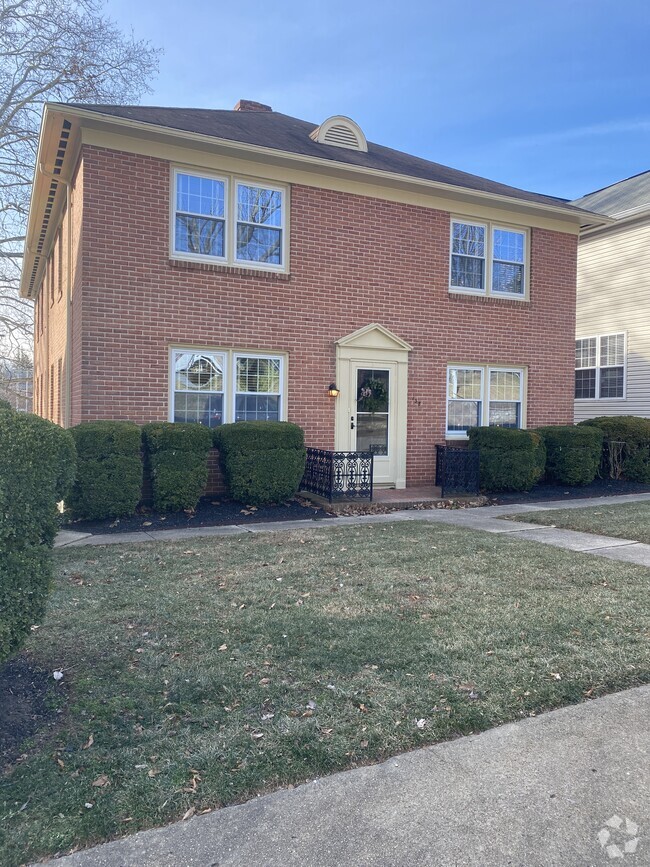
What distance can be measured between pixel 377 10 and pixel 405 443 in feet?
25.8

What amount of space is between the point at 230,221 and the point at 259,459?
4092mm

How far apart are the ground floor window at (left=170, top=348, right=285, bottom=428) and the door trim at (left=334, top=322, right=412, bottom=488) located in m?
1.15

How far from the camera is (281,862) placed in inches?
87.7

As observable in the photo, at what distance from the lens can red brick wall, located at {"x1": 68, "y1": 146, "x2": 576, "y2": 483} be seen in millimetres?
9578

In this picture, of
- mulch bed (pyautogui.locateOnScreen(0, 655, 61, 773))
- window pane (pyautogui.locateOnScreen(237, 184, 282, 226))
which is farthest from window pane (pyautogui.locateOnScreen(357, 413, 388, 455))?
mulch bed (pyautogui.locateOnScreen(0, 655, 61, 773))

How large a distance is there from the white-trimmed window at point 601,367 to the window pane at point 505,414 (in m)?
5.33

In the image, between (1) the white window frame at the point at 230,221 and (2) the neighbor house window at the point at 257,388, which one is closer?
(1) the white window frame at the point at 230,221

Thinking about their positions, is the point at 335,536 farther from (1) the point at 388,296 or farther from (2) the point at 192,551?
(1) the point at 388,296

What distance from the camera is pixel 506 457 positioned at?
11.4 metres

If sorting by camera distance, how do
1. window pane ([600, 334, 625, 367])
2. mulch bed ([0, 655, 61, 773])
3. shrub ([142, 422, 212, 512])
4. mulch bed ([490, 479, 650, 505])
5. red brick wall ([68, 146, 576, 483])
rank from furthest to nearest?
window pane ([600, 334, 625, 367]) → mulch bed ([490, 479, 650, 505]) → red brick wall ([68, 146, 576, 483]) → shrub ([142, 422, 212, 512]) → mulch bed ([0, 655, 61, 773])

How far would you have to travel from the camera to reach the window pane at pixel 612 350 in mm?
17000

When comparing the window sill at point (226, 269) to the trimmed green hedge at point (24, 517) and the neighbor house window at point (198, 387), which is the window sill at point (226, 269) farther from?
the trimmed green hedge at point (24, 517)

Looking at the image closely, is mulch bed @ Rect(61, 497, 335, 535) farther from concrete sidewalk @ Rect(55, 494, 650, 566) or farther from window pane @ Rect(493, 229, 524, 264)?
window pane @ Rect(493, 229, 524, 264)

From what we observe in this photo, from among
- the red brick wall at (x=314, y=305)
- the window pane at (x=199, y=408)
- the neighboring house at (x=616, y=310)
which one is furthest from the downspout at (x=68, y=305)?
the neighboring house at (x=616, y=310)
